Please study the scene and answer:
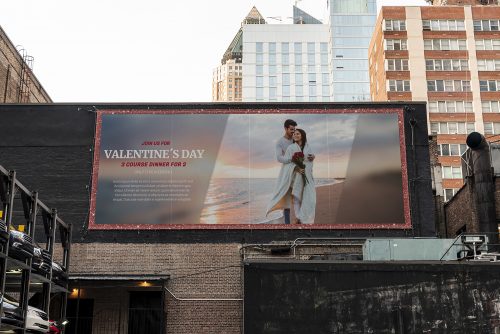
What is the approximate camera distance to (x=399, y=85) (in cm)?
8212

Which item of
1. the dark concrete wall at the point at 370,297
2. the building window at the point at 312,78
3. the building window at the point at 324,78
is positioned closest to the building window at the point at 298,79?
the building window at the point at 312,78

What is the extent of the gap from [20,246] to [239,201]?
40.8ft

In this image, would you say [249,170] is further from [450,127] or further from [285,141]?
[450,127]

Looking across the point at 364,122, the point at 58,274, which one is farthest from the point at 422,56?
the point at 58,274

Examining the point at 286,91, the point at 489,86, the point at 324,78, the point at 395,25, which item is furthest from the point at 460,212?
the point at 324,78

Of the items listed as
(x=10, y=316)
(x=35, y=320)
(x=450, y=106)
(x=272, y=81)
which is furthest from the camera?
(x=272, y=81)

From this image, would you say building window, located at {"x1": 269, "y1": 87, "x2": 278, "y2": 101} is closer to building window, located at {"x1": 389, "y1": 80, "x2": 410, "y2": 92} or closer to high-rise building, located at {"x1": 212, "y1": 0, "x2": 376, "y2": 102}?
high-rise building, located at {"x1": 212, "y1": 0, "x2": 376, "y2": 102}

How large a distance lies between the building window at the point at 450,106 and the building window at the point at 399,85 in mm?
3347

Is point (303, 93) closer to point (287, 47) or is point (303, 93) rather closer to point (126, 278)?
point (287, 47)

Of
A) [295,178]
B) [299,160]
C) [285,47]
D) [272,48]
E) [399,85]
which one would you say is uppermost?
[285,47]

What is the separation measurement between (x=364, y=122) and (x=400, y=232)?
5.02 meters

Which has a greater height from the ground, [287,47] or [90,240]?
[287,47]

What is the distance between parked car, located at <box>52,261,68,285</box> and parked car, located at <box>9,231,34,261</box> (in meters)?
3.81

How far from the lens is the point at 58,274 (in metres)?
23.5
